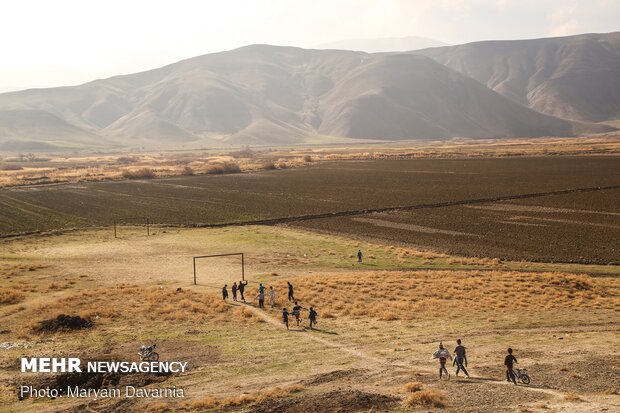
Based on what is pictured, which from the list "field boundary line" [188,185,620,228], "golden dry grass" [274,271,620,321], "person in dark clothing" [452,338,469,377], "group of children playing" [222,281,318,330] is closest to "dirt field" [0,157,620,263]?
"field boundary line" [188,185,620,228]

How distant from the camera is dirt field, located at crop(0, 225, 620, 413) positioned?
70.9ft

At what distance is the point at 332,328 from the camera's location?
3231 centimetres

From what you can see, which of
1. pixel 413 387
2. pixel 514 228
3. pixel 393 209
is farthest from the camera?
pixel 393 209

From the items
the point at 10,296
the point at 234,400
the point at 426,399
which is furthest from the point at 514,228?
the point at 10,296

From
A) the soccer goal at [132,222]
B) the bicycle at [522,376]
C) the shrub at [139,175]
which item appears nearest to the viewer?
the bicycle at [522,376]

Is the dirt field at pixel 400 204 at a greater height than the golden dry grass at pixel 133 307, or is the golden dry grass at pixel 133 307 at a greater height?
the dirt field at pixel 400 204

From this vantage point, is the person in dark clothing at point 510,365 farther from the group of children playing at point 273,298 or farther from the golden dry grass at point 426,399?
the group of children playing at point 273,298

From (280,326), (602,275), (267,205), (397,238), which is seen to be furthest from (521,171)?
(280,326)

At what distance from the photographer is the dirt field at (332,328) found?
851 inches

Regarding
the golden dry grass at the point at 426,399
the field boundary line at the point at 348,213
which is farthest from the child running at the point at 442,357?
the field boundary line at the point at 348,213

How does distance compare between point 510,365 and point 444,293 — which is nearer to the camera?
point 510,365

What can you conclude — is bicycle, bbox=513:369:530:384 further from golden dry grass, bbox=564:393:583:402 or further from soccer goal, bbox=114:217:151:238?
soccer goal, bbox=114:217:151:238

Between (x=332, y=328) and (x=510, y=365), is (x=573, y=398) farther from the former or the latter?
(x=332, y=328)

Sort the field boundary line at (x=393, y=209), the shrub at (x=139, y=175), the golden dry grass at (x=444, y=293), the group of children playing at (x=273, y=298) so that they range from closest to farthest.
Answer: the group of children playing at (x=273, y=298) → the golden dry grass at (x=444, y=293) → the field boundary line at (x=393, y=209) → the shrub at (x=139, y=175)
